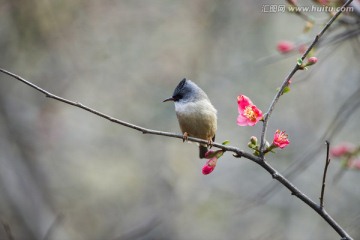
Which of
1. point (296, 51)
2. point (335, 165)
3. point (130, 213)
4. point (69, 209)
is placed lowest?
point (296, 51)

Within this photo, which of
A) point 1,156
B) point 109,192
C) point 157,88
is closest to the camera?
point 1,156

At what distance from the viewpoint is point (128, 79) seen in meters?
7.88

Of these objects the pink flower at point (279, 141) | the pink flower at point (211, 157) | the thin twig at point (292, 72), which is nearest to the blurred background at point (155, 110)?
the pink flower at point (211, 157)

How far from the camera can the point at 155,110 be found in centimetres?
787

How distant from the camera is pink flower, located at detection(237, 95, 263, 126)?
95.9 inches

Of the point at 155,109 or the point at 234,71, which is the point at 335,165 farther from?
the point at 155,109

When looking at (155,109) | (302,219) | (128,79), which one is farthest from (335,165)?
(128,79)

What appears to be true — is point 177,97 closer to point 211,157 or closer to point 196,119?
point 196,119

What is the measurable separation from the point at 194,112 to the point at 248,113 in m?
1.19

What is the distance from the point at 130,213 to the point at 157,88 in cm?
223

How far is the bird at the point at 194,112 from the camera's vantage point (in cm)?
364

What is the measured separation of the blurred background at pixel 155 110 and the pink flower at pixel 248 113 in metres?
3.67

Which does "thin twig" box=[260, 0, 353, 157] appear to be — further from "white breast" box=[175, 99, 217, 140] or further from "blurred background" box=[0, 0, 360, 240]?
"blurred background" box=[0, 0, 360, 240]

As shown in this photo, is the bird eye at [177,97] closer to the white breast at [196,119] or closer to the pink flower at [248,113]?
the white breast at [196,119]
